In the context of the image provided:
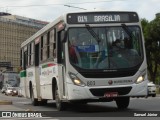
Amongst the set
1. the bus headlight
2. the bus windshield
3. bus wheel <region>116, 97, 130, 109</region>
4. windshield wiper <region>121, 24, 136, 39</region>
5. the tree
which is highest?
the tree

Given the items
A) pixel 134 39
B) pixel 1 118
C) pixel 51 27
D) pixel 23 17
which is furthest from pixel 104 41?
pixel 23 17

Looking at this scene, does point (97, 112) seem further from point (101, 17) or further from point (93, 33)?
point (101, 17)

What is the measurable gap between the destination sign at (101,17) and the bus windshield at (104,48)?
0.27m

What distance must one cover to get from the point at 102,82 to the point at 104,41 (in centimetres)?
141

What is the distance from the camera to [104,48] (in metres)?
16.0

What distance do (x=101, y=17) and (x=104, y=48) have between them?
3.89 feet

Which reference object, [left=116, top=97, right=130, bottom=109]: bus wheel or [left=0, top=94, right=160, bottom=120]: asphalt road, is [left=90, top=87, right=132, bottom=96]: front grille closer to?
[left=0, top=94, right=160, bottom=120]: asphalt road

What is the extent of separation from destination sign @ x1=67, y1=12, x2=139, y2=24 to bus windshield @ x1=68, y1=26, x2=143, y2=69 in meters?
0.27

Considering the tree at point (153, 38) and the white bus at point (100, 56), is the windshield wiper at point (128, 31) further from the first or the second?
the tree at point (153, 38)

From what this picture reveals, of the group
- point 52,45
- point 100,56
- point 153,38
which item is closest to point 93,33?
point 100,56

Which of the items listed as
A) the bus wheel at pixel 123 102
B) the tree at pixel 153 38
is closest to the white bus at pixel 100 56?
the bus wheel at pixel 123 102

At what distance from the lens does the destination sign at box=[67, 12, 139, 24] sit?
1642 centimetres

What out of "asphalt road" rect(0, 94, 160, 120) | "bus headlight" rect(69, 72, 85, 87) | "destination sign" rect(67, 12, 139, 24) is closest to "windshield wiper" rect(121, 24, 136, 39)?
"destination sign" rect(67, 12, 139, 24)

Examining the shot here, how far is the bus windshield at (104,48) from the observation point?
Result: 15.9m
